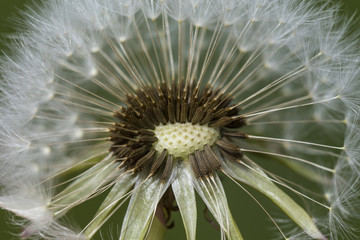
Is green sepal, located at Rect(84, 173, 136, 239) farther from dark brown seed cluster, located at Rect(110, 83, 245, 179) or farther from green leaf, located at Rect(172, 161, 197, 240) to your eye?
green leaf, located at Rect(172, 161, 197, 240)

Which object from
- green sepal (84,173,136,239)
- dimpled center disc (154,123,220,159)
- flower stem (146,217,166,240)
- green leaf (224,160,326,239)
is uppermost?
dimpled center disc (154,123,220,159)

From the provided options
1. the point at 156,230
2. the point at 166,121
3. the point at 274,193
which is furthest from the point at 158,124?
the point at 274,193

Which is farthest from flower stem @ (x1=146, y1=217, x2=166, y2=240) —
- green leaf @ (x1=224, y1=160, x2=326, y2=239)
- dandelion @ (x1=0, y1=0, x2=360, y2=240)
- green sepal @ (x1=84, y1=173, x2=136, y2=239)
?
green leaf @ (x1=224, y1=160, x2=326, y2=239)

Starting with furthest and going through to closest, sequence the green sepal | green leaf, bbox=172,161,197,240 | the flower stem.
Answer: the flower stem < the green sepal < green leaf, bbox=172,161,197,240

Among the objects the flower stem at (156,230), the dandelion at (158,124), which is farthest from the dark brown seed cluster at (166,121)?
the flower stem at (156,230)

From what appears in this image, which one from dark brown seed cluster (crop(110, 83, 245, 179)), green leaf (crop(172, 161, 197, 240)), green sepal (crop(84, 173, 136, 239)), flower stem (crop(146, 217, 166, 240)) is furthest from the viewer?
flower stem (crop(146, 217, 166, 240))

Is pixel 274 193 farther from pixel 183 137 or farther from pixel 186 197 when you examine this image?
pixel 183 137

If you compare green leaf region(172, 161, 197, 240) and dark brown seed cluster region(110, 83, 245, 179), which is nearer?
green leaf region(172, 161, 197, 240)

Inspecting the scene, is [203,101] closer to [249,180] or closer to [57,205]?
[249,180]

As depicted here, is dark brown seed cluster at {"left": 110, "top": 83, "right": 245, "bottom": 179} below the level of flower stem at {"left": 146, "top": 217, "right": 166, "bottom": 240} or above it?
above
